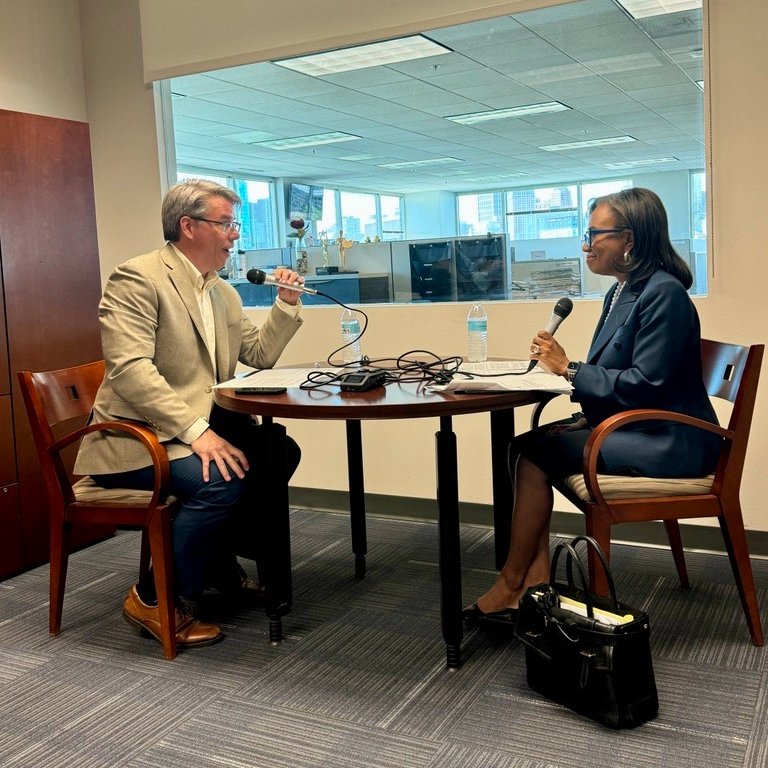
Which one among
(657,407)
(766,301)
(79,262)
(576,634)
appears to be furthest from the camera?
(79,262)

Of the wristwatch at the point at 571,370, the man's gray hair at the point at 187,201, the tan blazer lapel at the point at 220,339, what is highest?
the man's gray hair at the point at 187,201

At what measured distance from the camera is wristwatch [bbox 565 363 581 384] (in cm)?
229

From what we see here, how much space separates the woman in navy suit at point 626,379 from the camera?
2.23 metres

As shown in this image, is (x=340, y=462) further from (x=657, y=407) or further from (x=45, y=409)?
(x=657, y=407)

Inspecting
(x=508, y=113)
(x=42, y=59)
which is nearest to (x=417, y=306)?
(x=42, y=59)

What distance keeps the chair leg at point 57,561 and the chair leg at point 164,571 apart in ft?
1.13

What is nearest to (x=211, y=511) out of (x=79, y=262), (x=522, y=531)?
(x=522, y=531)

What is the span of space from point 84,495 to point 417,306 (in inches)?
65.4

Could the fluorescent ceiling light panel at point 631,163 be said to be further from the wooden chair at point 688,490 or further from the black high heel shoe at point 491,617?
the black high heel shoe at point 491,617

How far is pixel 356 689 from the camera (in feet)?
7.26

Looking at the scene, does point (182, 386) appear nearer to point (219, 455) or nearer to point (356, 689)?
point (219, 455)

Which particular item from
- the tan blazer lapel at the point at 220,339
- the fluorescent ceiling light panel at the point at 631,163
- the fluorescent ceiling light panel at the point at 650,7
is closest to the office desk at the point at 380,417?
the tan blazer lapel at the point at 220,339

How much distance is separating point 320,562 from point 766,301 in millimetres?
1892

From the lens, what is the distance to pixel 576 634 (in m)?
1.94
